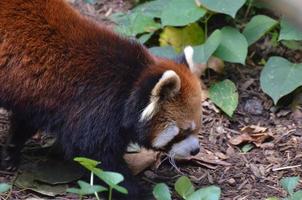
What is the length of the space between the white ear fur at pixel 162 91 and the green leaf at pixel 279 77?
122 centimetres

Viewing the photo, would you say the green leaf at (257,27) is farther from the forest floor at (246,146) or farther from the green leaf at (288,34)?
the forest floor at (246,146)

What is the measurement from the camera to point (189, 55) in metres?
3.28

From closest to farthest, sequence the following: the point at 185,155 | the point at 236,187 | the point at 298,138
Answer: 1. the point at 185,155
2. the point at 236,187
3. the point at 298,138

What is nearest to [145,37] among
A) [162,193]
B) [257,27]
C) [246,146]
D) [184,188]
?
[257,27]

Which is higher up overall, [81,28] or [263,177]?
[81,28]

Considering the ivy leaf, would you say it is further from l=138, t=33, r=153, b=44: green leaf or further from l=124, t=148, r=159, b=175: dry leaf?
l=124, t=148, r=159, b=175: dry leaf

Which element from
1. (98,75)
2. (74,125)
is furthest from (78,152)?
(98,75)

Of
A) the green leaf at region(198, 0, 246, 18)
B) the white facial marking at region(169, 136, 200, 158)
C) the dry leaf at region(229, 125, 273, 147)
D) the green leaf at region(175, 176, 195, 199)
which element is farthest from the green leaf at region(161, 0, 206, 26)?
the green leaf at region(175, 176, 195, 199)

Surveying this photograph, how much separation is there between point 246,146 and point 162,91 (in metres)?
1.23

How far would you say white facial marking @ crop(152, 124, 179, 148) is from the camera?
9.73 ft

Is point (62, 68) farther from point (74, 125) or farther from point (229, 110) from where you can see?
point (229, 110)

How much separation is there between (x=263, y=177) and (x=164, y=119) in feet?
3.17

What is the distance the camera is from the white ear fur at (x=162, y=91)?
2.79 meters

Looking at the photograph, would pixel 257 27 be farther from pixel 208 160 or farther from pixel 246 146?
pixel 208 160
